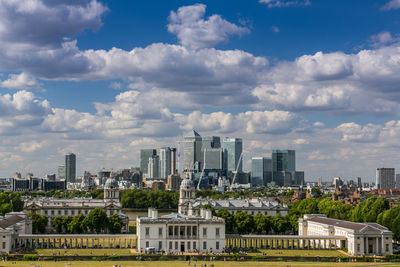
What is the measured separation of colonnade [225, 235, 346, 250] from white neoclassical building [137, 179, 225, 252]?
6920 mm

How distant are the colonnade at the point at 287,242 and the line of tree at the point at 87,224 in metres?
27.2

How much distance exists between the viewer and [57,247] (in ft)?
387

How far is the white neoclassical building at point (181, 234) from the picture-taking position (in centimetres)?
11444

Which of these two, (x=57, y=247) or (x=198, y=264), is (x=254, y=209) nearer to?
(x=57, y=247)

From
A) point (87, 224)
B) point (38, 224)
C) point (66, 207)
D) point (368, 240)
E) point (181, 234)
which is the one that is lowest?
point (368, 240)

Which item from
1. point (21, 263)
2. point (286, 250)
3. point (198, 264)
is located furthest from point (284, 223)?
point (21, 263)

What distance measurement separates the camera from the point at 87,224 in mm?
135750

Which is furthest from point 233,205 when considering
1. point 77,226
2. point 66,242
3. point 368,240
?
point 368,240

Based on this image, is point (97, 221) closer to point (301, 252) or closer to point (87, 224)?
point (87, 224)

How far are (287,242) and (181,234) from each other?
2202cm

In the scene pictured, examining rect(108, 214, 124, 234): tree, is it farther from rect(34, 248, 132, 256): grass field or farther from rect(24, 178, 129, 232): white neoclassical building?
rect(24, 178, 129, 232): white neoclassical building

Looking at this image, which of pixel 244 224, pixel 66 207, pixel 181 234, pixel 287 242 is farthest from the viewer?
pixel 66 207

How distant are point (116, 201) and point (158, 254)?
240ft

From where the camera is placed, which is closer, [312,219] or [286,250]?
[286,250]
